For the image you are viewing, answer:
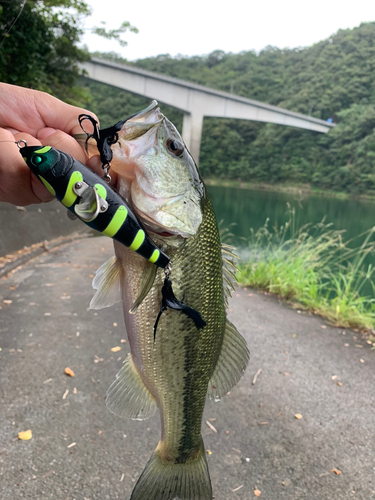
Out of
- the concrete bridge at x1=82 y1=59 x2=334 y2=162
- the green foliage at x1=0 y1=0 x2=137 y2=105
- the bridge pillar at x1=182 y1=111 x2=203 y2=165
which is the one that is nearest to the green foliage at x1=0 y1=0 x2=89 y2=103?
the green foliage at x1=0 y1=0 x2=137 y2=105

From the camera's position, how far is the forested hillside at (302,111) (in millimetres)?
41188

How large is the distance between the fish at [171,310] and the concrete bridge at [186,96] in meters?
22.6

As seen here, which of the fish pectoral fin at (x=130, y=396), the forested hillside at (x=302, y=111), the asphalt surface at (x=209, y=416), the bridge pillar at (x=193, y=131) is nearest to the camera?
the fish pectoral fin at (x=130, y=396)

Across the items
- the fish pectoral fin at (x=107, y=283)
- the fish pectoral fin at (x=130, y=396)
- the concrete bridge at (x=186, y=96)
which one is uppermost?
the concrete bridge at (x=186, y=96)

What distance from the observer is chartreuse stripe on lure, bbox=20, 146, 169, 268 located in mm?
894

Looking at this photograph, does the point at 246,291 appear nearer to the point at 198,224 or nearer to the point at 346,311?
the point at 346,311

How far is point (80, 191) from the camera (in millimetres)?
920

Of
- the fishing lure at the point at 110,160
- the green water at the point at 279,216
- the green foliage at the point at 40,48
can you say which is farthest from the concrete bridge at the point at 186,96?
the fishing lure at the point at 110,160

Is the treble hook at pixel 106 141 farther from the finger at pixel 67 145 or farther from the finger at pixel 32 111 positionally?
the finger at pixel 32 111

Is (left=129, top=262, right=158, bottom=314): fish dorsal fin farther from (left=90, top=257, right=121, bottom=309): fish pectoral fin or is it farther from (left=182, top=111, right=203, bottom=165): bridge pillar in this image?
(left=182, top=111, right=203, bottom=165): bridge pillar

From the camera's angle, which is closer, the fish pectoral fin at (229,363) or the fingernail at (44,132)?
the fingernail at (44,132)

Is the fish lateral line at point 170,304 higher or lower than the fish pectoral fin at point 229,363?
higher

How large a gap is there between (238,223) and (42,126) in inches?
799

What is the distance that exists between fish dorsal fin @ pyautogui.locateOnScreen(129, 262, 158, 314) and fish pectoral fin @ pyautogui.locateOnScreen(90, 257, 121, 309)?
142 mm
